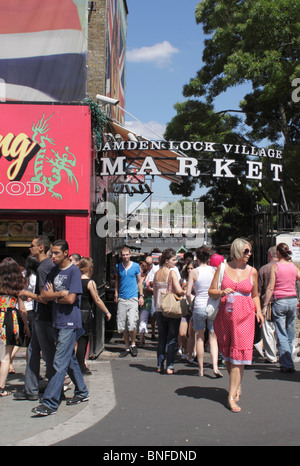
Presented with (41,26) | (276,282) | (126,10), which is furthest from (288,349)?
(126,10)

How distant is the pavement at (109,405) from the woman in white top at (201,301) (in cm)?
38

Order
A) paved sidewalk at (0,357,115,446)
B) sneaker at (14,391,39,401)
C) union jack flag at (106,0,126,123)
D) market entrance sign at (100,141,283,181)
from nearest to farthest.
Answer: paved sidewalk at (0,357,115,446)
sneaker at (14,391,39,401)
market entrance sign at (100,141,283,181)
union jack flag at (106,0,126,123)

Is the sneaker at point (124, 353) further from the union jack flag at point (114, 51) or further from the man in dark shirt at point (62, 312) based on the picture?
the union jack flag at point (114, 51)

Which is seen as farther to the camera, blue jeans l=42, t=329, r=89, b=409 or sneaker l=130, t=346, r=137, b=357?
sneaker l=130, t=346, r=137, b=357

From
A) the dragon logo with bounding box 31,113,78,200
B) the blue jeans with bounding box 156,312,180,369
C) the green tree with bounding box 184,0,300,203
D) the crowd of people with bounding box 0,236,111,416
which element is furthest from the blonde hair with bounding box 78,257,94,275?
the green tree with bounding box 184,0,300,203

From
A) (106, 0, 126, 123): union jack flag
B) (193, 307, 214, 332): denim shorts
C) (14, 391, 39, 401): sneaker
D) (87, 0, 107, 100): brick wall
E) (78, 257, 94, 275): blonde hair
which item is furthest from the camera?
(106, 0, 126, 123): union jack flag

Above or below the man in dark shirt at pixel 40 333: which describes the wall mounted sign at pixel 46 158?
above

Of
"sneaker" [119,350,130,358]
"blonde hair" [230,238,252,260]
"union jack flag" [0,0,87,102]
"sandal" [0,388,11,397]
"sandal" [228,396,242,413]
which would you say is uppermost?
"union jack flag" [0,0,87,102]

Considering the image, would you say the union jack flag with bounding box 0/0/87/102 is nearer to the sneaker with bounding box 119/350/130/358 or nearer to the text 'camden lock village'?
the text 'camden lock village'

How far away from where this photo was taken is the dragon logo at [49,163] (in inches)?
380

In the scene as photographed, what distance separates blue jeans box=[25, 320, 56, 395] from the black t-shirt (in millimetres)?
70

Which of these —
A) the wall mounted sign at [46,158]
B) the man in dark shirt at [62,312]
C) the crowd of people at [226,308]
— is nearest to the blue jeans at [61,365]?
the man in dark shirt at [62,312]

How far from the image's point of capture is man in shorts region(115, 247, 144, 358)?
32.2ft

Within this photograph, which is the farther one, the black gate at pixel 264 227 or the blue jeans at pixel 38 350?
the black gate at pixel 264 227
